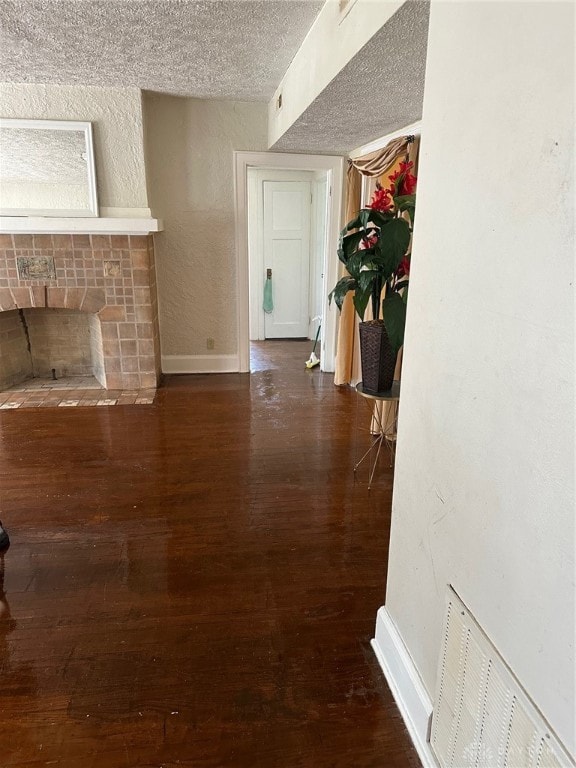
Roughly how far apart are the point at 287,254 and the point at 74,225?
2846mm

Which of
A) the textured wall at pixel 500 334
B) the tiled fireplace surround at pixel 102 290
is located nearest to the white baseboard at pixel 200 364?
the tiled fireplace surround at pixel 102 290

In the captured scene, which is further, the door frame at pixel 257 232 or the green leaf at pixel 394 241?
the door frame at pixel 257 232

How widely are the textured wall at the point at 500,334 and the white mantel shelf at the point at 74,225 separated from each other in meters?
3.20

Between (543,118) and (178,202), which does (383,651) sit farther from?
(178,202)

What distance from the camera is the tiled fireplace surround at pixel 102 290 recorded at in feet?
13.1

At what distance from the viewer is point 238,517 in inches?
96.5

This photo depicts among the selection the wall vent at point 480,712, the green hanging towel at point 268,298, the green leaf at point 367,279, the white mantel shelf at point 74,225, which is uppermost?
the white mantel shelf at point 74,225

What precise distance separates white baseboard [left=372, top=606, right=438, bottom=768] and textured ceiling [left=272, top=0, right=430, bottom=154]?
75.2 inches

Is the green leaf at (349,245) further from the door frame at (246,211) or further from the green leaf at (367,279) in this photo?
the door frame at (246,211)

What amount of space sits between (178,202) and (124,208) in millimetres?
576

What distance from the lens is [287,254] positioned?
6180 mm

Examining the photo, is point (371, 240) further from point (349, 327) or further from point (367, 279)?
point (349, 327)

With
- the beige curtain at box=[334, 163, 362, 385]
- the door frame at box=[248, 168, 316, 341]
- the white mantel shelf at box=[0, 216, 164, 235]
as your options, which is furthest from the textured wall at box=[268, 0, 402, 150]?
the door frame at box=[248, 168, 316, 341]


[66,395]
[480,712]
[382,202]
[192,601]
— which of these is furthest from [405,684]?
[66,395]
